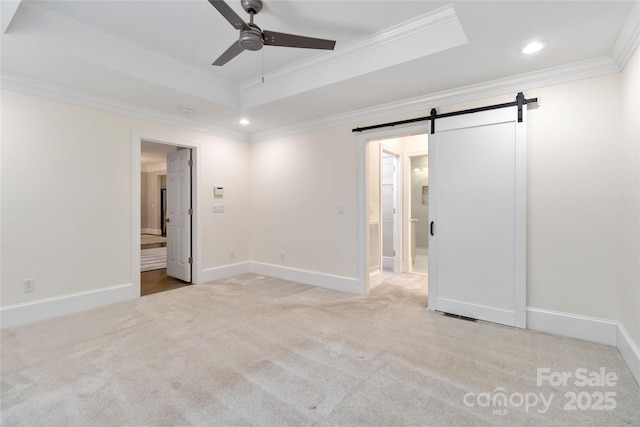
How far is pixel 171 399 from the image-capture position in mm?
1877

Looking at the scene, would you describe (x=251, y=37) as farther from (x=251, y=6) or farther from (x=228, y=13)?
(x=251, y=6)

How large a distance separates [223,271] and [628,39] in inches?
208

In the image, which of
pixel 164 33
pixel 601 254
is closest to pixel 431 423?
pixel 601 254

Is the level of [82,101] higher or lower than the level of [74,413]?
higher

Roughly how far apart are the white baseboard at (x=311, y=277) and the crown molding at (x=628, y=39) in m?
3.40

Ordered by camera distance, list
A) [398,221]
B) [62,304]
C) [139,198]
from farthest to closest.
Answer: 1. [398,221]
2. [139,198]
3. [62,304]

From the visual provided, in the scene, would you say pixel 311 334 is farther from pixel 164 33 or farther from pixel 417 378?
pixel 164 33

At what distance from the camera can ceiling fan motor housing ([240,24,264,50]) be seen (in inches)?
83.5

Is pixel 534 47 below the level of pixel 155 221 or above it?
above

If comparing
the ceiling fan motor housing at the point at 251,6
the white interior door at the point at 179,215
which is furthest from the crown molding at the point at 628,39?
the white interior door at the point at 179,215

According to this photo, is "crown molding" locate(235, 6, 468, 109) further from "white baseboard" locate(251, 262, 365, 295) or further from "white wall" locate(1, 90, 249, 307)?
"white baseboard" locate(251, 262, 365, 295)

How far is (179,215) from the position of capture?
4934 mm

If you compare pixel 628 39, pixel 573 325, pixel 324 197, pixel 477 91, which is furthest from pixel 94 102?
pixel 573 325

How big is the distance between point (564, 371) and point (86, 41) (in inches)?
188
